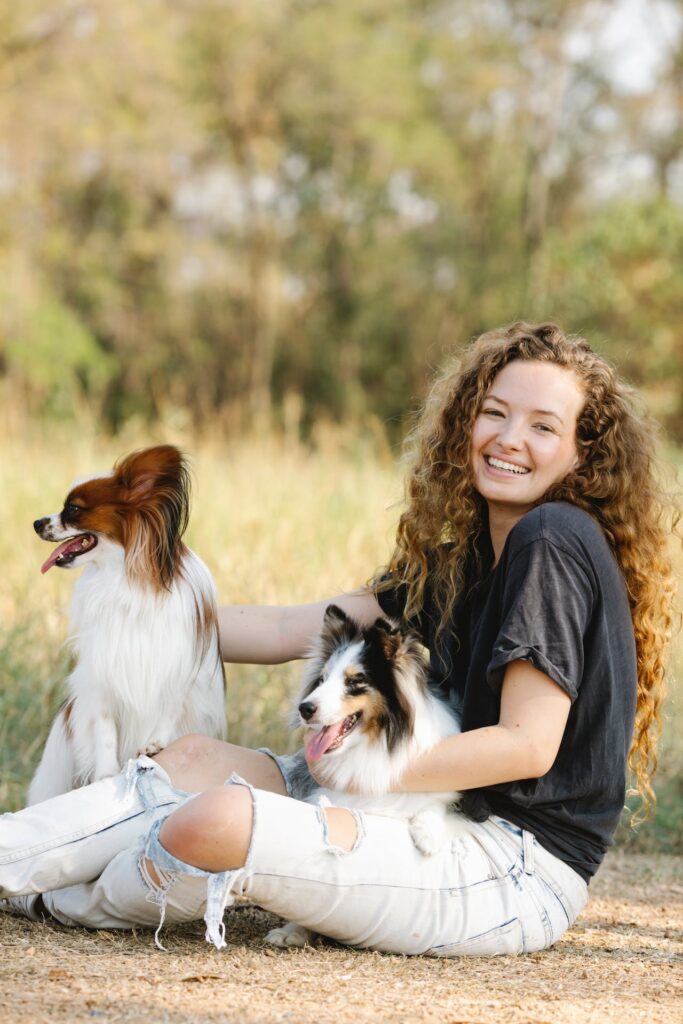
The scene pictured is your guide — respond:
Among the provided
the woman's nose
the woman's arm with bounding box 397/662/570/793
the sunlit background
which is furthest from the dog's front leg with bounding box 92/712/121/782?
the sunlit background

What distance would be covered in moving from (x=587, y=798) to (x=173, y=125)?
1897 centimetres

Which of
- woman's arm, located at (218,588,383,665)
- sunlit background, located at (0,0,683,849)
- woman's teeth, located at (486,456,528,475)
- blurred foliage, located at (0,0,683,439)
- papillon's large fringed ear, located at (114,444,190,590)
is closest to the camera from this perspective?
woman's teeth, located at (486,456,528,475)

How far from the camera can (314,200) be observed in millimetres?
24344

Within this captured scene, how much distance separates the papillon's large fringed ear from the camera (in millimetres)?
3174

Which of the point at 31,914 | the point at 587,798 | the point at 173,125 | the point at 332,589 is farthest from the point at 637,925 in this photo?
the point at 173,125

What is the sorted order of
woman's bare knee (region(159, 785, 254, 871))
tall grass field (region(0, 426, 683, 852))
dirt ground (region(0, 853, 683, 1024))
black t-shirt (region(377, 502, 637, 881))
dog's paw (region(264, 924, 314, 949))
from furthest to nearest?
1. tall grass field (region(0, 426, 683, 852))
2. dog's paw (region(264, 924, 314, 949))
3. black t-shirt (region(377, 502, 637, 881))
4. woman's bare knee (region(159, 785, 254, 871))
5. dirt ground (region(0, 853, 683, 1024))

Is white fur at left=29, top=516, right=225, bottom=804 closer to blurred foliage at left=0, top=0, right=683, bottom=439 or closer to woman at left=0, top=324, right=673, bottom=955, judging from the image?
woman at left=0, top=324, right=673, bottom=955

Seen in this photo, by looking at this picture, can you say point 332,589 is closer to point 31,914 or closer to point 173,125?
point 31,914

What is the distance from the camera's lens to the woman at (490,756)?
2.66m

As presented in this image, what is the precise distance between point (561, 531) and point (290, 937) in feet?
4.05

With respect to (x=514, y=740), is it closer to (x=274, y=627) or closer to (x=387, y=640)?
(x=387, y=640)

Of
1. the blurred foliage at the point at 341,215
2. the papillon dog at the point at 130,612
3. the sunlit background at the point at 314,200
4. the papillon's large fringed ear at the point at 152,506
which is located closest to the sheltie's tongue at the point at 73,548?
the papillon dog at the point at 130,612

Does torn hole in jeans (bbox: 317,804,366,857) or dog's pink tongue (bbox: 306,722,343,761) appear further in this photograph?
dog's pink tongue (bbox: 306,722,343,761)

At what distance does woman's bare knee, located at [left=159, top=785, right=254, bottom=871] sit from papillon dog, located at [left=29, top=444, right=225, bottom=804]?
2.03ft
